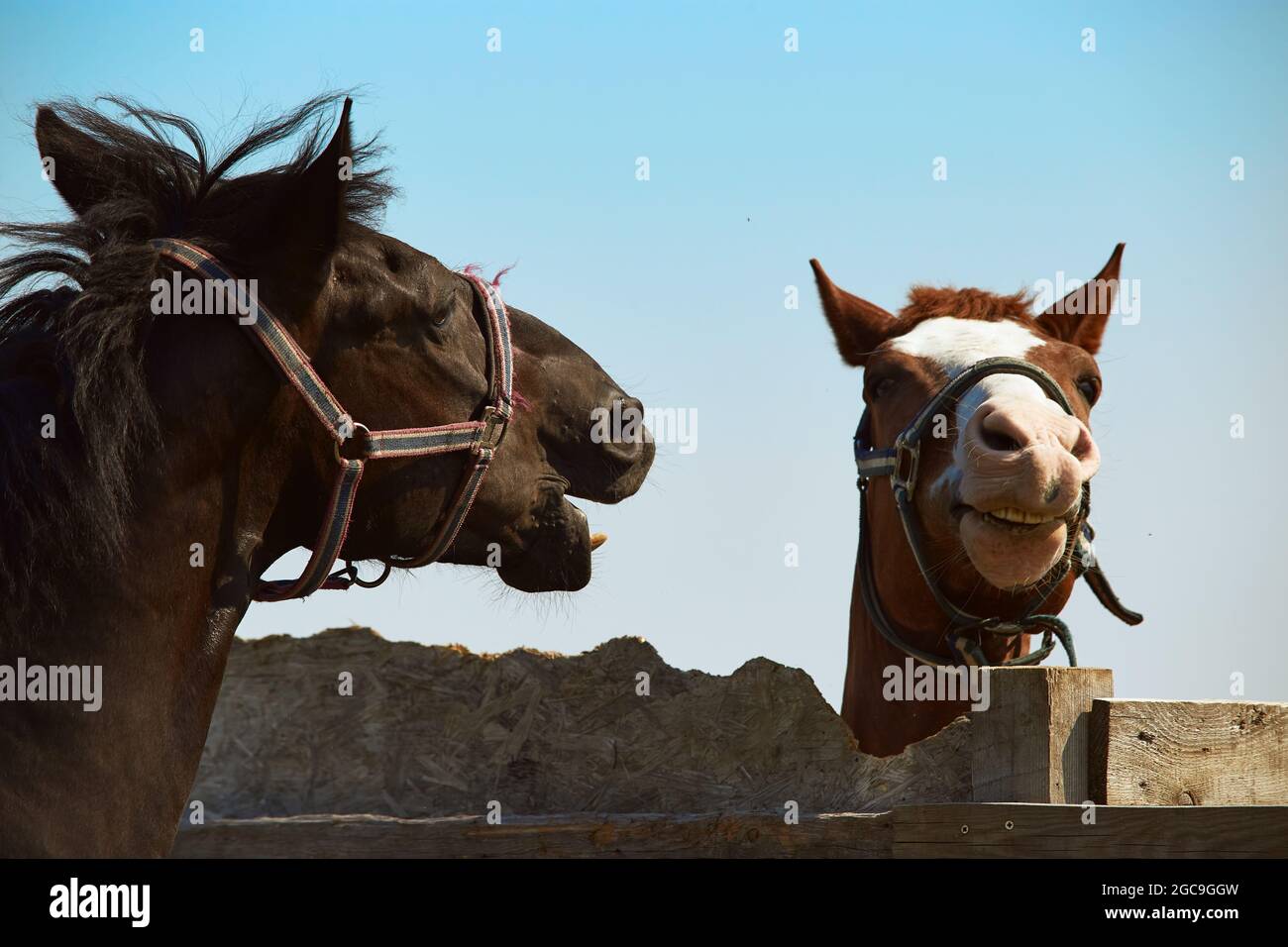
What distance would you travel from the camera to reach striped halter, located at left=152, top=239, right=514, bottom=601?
315cm

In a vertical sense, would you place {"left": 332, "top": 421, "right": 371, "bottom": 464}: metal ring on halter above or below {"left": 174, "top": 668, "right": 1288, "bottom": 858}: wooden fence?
above

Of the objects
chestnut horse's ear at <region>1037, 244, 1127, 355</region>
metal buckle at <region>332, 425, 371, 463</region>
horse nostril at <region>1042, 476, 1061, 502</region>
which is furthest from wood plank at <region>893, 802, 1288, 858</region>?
chestnut horse's ear at <region>1037, 244, 1127, 355</region>

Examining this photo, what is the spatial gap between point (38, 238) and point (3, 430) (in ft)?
1.74

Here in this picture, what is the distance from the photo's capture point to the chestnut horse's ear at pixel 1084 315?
520 cm

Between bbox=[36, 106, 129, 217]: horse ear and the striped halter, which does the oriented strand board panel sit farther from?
bbox=[36, 106, 129, 217]: horse ear

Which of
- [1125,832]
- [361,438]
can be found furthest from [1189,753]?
[361,438]

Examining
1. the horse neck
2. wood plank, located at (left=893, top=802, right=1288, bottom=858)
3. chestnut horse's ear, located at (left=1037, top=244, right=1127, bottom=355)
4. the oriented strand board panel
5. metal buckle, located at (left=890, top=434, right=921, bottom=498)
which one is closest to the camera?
the horse neck

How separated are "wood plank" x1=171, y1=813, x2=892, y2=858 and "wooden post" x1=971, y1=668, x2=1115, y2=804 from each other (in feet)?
0.90

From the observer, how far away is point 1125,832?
302 centimetres

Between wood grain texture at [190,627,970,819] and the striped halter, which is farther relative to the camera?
wood grain texture at [190,627,970,819]

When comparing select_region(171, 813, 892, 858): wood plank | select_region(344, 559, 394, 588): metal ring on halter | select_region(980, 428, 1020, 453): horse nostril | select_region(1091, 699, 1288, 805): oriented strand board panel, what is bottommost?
select_region(171, 813, 892, 858): wood plank

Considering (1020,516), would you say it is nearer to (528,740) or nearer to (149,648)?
(528,740)

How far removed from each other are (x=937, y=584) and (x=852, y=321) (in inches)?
49.1

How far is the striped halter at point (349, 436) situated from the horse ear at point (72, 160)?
35cm
